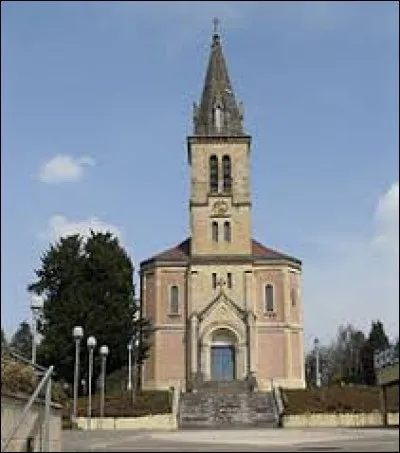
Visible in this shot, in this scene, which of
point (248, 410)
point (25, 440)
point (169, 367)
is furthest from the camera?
point (169, 367)

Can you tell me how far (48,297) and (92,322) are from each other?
4.30 m

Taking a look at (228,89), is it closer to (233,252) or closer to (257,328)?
(233,252)

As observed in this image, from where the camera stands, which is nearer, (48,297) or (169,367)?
(48,297)

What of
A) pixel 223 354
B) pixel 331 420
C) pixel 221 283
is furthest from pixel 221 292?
pixel 331 420

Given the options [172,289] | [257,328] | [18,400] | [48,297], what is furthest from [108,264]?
[18,400]

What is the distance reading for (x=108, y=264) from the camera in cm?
5138

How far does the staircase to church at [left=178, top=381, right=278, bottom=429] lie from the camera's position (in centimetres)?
4150

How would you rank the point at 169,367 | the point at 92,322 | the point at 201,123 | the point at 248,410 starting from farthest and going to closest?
the point at 201,123 < the point at 169,367 < the point at 92,322 < the point at 248,410

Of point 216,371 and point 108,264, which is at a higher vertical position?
point 108,264

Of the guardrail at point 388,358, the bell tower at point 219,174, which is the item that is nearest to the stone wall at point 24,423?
the guardrail at point 388,358

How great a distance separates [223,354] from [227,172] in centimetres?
1519

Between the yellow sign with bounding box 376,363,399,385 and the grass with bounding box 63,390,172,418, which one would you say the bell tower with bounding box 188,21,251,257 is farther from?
the yellow sign with bounding box 376,363,399,385

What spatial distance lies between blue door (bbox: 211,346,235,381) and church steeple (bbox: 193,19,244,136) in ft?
59.7

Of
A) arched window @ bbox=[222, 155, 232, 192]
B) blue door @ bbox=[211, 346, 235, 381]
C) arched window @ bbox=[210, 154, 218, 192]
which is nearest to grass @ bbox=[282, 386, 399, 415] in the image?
blue door @ bbox=[211, 346, 235, 381]
